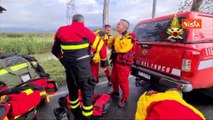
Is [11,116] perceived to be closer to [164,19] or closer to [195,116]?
[195,116]

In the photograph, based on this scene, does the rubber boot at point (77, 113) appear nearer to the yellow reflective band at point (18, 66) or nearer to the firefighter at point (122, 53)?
the firefighter at point (122, 53)

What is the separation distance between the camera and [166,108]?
1.66 meters

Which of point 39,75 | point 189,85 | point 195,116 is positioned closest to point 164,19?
point 189,85

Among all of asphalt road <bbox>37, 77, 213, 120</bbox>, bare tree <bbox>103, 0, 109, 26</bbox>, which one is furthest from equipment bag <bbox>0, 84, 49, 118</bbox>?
bare tree <bbox>103, 0, 109, 26</bbox>

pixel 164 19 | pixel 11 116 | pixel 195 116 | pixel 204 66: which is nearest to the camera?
pixel 195 116

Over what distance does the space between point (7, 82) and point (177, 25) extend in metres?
3.23

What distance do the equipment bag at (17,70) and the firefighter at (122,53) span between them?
59.1 inches

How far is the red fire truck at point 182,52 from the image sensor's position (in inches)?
173

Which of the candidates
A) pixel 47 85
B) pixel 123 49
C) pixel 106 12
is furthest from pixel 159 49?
pixel 106 12

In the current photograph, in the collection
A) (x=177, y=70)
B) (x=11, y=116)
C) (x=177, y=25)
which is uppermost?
(x=177, y=25)

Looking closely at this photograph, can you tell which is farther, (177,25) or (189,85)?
(177,25)

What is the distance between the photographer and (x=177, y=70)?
4578 mm

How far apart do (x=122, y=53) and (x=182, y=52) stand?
1.13 metres

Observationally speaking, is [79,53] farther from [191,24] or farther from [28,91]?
[191,24]
